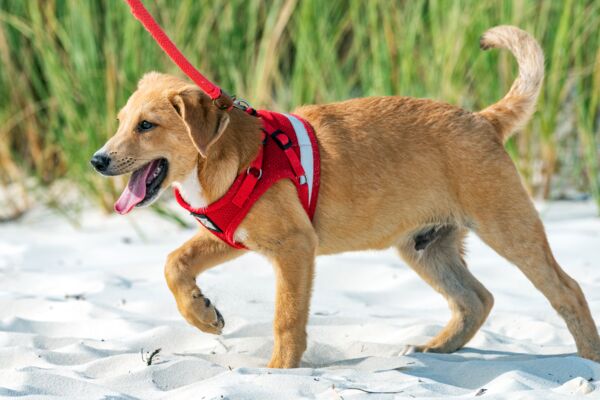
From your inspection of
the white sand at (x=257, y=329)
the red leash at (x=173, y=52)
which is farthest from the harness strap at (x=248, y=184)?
the white sand at (x=257, y=329)

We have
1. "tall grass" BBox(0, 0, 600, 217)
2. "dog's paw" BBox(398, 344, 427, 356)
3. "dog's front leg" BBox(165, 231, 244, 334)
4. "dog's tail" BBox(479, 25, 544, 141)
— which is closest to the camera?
"dog's front leg" BBox(165, 231, 244, 334)

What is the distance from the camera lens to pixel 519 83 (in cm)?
462

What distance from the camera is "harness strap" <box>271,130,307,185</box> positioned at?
412 cm

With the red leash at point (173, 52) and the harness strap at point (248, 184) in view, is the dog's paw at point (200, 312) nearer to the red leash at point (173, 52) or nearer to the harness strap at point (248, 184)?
the harness strap at point (248, 184)

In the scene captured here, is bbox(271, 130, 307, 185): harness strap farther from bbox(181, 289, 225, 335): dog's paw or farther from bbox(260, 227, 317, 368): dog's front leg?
bbox(181, 289, 225, 335): dog's paw

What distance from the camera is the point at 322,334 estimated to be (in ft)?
15.2

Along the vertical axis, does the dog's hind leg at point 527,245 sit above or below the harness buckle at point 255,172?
below

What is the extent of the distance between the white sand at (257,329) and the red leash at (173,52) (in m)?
1.04

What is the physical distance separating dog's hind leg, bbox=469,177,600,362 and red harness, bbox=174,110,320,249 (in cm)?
72

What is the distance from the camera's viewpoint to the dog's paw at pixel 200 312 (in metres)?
4.14

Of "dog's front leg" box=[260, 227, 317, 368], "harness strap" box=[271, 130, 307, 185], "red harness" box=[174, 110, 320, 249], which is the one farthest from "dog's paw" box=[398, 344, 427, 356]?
"harness strap" box=[271, 130, 307, 185]

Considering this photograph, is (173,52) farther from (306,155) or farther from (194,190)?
(306,155)

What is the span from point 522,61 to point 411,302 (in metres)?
1.53

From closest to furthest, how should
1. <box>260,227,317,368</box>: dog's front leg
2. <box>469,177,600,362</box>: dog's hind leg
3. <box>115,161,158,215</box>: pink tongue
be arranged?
<box>115,161,158,215</box>: pink tongue
<box>260,227,317,368</box>: dog's front leg
<box>469,177,600,362</box>: dog's hind leg
